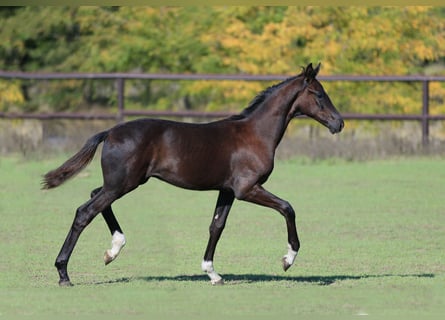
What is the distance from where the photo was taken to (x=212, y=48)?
93.9 feet

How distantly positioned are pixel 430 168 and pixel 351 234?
730 centimetres

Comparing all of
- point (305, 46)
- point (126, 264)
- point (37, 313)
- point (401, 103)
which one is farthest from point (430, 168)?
point (37, 313)

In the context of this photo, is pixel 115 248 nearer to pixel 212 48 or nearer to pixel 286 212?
pixel 286 212

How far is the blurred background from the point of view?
898 inches

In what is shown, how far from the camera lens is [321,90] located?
10.3 m

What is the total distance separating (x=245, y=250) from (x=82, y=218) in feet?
10.3

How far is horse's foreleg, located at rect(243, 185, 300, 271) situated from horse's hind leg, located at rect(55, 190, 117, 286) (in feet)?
4.03

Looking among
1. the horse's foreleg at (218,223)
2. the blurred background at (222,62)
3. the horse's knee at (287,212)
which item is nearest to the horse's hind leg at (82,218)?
the horse's foreleg at (218,223)

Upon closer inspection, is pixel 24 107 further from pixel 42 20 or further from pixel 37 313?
pixel 37 313

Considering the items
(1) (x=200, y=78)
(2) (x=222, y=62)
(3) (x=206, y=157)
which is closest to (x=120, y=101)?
(1) (x=200, y=78)

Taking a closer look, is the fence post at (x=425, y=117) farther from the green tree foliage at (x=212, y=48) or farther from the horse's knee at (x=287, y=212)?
the horse's knee at (x=287, y=212)

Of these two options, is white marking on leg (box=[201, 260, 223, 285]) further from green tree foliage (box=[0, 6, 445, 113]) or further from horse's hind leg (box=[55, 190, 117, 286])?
green tree foliage (box=[0, 6, 445, 113])

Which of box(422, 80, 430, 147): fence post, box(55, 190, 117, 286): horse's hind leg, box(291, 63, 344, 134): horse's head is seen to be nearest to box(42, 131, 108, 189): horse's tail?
box(55, 190, 117, 286): horse's hind leg

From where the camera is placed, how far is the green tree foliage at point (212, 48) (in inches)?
1020
